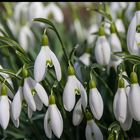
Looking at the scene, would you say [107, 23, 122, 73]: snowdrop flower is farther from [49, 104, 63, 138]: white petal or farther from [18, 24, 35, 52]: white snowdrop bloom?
[18, 24, 35, 52]: white snowdrop bloom

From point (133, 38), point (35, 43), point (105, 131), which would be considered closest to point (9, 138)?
point (105, 131)

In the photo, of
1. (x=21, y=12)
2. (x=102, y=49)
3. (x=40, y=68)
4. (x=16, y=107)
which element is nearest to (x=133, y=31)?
(x=102, y=49)

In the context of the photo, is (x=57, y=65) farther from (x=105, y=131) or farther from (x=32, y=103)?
(x=105, y=131)

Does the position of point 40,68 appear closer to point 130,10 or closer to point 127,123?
point 127,123

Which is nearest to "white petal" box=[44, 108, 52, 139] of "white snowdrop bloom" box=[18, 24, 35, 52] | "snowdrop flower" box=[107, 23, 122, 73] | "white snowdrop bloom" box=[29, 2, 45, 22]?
"snowdrop flower" box=[107, 23, 122, 73]

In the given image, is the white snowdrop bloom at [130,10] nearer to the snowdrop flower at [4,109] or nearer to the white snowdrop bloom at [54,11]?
the white snowdrop bloom at [54,11]

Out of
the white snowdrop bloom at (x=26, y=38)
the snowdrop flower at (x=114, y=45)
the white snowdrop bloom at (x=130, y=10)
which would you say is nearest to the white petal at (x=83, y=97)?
the snowdrop flower at (x=114, y=45)
